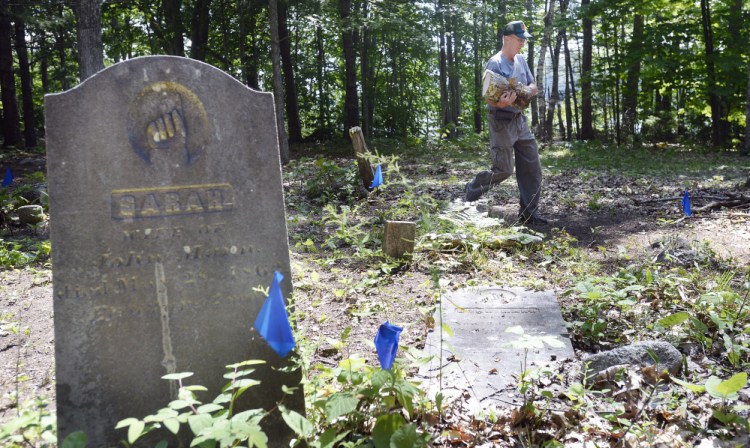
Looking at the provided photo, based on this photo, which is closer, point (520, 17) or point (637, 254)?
point (637, 254)

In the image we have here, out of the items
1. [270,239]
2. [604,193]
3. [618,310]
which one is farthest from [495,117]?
[270,239]

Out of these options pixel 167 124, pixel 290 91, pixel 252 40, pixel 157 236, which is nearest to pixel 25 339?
pixel 157 236

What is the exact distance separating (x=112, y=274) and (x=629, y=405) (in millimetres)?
2396

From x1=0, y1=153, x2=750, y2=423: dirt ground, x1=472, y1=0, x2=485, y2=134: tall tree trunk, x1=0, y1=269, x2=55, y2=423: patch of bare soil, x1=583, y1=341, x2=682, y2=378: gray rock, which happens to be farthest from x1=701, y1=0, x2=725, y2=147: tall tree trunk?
x1=0, y1=269, x2=55, y2=423: patch of bare soil

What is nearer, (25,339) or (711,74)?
(25,339)

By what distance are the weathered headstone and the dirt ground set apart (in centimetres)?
41

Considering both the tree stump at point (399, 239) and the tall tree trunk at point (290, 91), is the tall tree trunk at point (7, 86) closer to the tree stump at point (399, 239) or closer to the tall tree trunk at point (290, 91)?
the tall tree trunk at point (290, 91)

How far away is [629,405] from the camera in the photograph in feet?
9.00

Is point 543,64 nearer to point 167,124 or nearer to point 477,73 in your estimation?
point 477,73

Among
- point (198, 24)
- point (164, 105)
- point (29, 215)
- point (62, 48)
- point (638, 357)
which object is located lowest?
point (638, 357)

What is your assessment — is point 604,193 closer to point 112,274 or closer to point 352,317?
point 352,317

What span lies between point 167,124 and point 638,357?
2636 millimetres

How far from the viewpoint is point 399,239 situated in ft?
18.4

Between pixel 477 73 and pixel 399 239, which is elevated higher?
pixel 477 73
